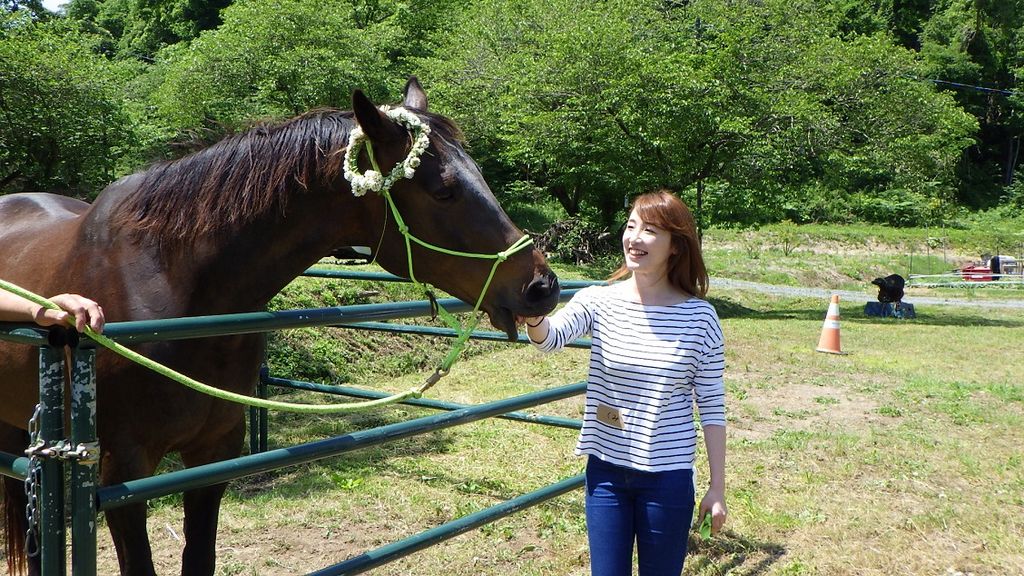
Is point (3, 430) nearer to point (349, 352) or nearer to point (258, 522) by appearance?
point (258, 522)

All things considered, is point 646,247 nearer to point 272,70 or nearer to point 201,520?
point 201,520

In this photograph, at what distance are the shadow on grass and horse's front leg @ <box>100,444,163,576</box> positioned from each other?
2.49m

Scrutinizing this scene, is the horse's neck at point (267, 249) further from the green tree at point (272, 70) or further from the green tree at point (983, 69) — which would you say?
the green tree at point (983, 69)

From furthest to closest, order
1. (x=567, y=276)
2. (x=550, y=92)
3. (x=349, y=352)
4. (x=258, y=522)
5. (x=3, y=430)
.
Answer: (x=550, y=92)
(x=567, y=276)
(x=349, y=352)
(x=258, y=522)
(x=3, y=430)

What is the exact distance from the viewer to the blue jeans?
2098mm

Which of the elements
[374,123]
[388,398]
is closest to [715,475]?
[388,398]

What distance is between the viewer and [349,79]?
63.4 feet

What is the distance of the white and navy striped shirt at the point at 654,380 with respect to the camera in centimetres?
214

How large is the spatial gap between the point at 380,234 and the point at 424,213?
0.18 m

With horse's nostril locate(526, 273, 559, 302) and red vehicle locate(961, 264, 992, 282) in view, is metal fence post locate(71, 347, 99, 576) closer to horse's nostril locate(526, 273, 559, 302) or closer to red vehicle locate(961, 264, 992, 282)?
horse's nostril locate(526, 273, 559, 302)

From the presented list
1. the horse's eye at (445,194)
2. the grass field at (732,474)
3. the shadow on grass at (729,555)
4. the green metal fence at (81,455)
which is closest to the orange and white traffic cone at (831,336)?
the grass field at (732,474)

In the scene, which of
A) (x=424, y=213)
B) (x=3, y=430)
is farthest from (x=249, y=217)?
(x=3, y=430)

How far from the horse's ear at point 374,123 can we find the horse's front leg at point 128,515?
1148 mm

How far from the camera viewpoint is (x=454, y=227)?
2.15 m
